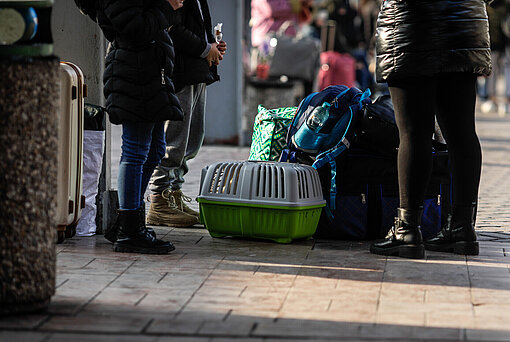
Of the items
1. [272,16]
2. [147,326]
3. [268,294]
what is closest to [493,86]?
[272,16]

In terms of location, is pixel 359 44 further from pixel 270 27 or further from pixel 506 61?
pixel 506 61

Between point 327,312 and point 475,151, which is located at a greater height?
point 475,151

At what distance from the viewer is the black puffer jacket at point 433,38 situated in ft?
15.7

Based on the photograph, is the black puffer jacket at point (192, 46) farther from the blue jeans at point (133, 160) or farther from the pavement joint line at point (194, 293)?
the pavement joint line at point (194, 293)

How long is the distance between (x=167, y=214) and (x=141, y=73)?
1.40 m

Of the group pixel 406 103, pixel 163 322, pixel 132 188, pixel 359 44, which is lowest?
pixel 163 322

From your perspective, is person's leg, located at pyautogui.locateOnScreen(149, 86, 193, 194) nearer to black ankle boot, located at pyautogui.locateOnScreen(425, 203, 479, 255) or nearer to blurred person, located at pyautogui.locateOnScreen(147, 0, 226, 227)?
blurred person, located at pyautogui.locateOnScreen(147, 0, 226, 227)

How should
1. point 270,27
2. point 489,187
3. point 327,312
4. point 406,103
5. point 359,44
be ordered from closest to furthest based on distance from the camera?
point 327,312 < point 406,103 < point 489,187 < point 270,27 < point 359,44

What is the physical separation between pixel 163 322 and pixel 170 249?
4.76 ft

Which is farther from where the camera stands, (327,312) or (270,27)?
(270,27)

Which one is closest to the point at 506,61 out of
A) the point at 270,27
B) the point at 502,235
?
the point at 270,27

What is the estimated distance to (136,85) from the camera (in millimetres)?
4797

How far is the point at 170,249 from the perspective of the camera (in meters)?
5.01

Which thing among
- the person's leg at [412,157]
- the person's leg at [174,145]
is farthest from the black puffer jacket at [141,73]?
the person's leg at [412,157]
